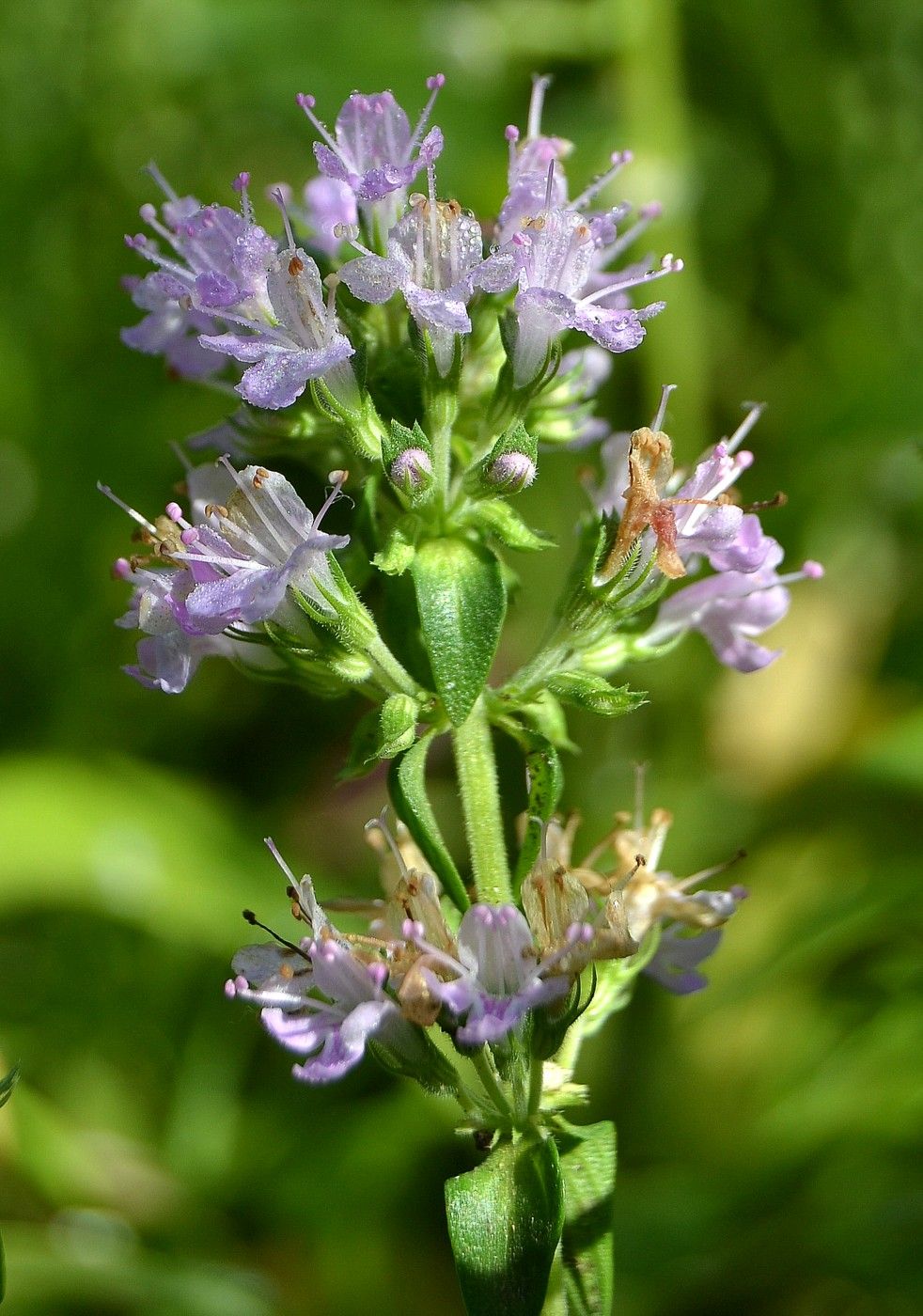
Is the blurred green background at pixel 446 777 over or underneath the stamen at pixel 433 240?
underneath

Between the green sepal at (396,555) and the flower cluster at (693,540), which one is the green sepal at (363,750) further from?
the flower cluster at (693,540)

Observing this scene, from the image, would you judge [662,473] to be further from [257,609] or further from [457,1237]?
[457,1237]

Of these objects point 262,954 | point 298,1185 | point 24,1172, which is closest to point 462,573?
point 262,954

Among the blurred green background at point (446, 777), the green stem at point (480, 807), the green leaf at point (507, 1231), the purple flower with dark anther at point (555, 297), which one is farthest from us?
the blurred green background at point (446, 777)

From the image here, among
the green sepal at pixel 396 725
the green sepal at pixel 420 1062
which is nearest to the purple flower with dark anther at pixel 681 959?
the green sepal at pixel 420 1062

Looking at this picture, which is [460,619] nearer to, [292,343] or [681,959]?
[292,343]

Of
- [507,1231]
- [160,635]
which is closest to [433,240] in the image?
[160,635]
